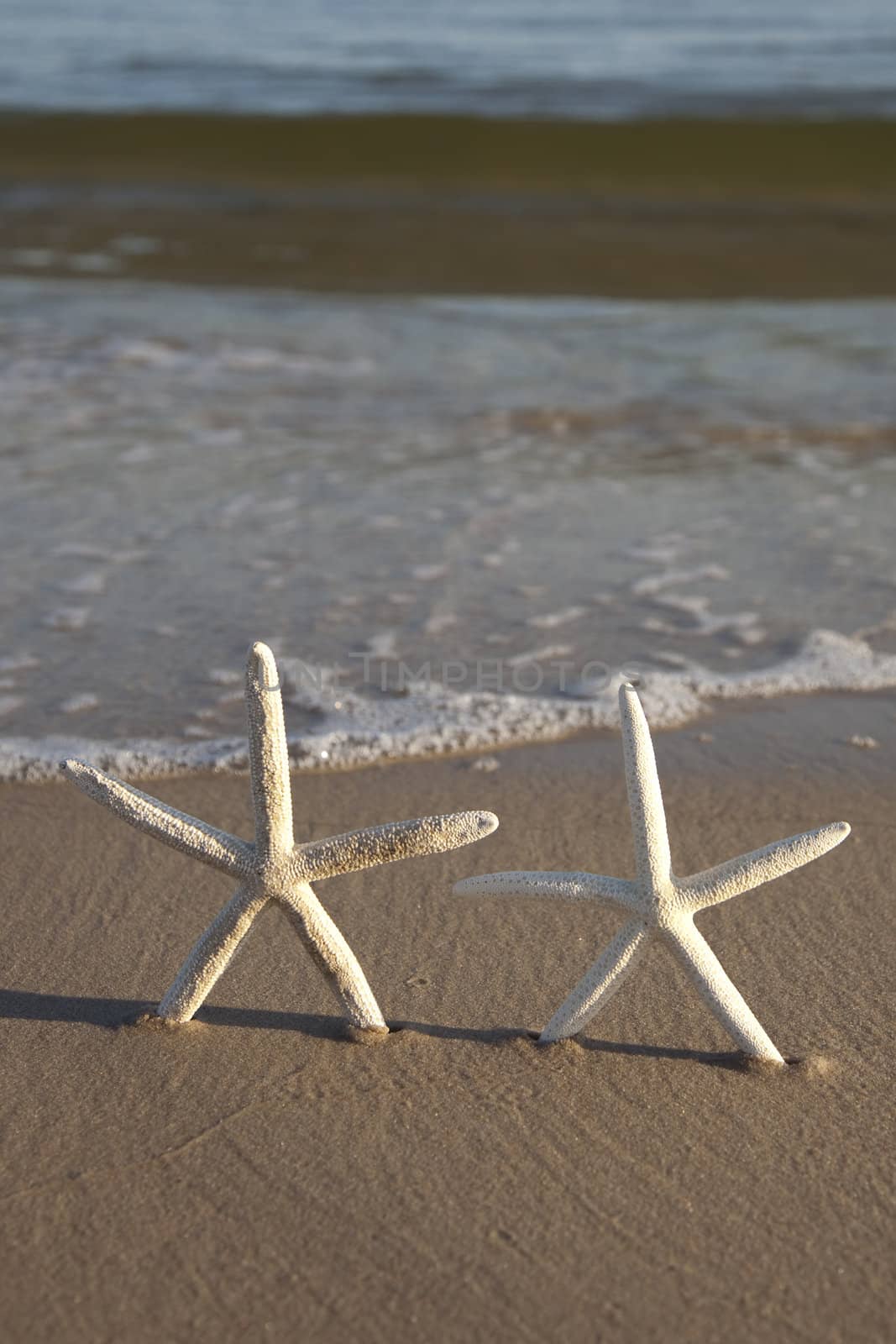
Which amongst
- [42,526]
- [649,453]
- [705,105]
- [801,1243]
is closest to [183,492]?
[42,526]

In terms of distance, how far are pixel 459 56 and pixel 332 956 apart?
25.2 meters

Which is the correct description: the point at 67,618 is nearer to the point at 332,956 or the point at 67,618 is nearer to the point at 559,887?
the point at 332,956

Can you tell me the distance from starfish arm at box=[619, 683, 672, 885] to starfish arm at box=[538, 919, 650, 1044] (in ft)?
0.35

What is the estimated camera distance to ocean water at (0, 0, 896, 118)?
799 inches

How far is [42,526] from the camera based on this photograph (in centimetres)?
561

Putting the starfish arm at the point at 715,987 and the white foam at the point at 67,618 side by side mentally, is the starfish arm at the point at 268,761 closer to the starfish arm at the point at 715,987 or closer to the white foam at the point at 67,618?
the starfish arm at the point at 715,987

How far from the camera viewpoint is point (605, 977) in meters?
2.52

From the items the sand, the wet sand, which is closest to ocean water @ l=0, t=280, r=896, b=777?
the sand

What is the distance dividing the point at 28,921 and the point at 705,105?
1882 cm

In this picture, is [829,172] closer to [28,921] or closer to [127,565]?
[127,565]

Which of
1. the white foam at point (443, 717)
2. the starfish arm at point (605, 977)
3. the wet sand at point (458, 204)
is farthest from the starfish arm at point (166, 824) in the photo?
the wet sand at point (458, 204)

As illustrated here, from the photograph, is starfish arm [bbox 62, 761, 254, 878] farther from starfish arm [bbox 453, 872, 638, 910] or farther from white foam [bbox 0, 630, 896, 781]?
white foam [bbox 0, 630, 896, 781]

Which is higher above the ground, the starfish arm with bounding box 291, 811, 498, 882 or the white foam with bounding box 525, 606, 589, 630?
the starfish arm with bounding box 291, 811, 498, 882

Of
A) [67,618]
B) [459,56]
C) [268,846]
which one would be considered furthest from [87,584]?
[459,56]
